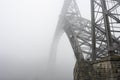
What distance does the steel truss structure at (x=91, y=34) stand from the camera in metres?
7.91

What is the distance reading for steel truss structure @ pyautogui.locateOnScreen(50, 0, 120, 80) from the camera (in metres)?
7.91

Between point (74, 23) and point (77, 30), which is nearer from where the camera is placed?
point (77, 30)

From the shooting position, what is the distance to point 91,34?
30.2ft

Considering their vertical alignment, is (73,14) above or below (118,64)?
above

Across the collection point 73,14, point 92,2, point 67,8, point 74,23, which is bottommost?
point 92,2

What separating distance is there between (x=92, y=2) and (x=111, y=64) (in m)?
4.64

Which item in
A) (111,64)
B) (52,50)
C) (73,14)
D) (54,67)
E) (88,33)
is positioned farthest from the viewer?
(54,67)

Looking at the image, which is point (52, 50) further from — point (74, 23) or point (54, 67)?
point (74, 23)

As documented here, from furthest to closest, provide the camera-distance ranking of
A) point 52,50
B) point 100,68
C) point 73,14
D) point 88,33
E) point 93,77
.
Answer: point 52,50 → point 73,14 → point 88,33 → point 93,77 → point 100,68

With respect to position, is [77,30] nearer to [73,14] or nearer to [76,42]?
[76,42]

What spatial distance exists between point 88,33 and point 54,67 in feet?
88.5

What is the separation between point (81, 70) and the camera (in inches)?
370

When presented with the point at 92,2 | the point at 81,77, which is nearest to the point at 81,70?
the point at 81,77

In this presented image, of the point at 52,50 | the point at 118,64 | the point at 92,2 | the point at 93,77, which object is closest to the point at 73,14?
Result: the point at 92,2
